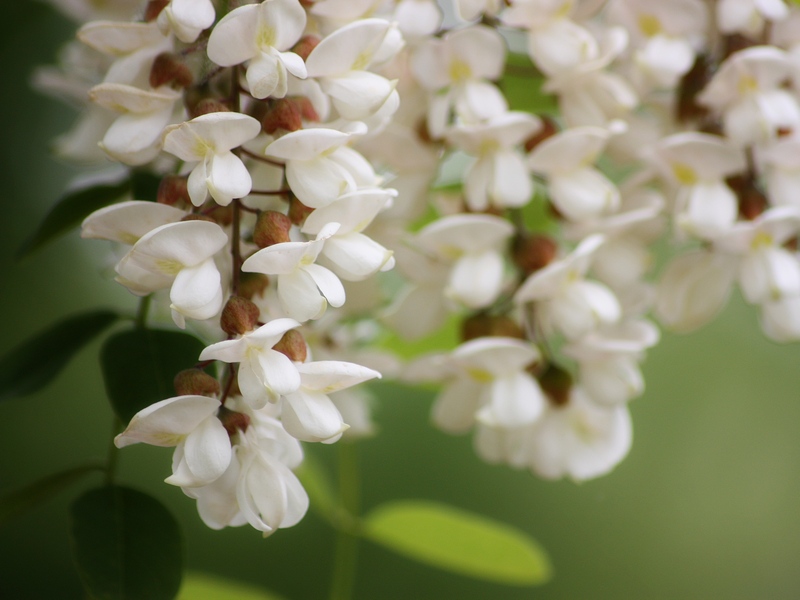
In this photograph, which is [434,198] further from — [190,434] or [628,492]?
[628,492]

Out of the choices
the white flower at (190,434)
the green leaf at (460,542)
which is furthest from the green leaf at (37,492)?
the green leaf at (460,542)

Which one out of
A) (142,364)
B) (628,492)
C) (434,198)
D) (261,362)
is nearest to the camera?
(261,362)

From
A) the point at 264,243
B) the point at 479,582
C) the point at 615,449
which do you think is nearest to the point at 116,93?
the point at 264,243

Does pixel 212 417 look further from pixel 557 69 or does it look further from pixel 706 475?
pixel 706 475

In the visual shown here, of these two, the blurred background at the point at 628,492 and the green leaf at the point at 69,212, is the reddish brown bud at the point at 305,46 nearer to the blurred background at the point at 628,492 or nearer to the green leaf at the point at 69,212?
the green leaf at the point at 69,212

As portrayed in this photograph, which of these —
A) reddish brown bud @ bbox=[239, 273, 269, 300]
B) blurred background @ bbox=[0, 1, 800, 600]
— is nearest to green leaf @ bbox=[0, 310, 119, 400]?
reddish brown bud @ bbox=[239, 273, 269, 300]

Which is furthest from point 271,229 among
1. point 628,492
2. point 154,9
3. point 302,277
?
point 628,492
